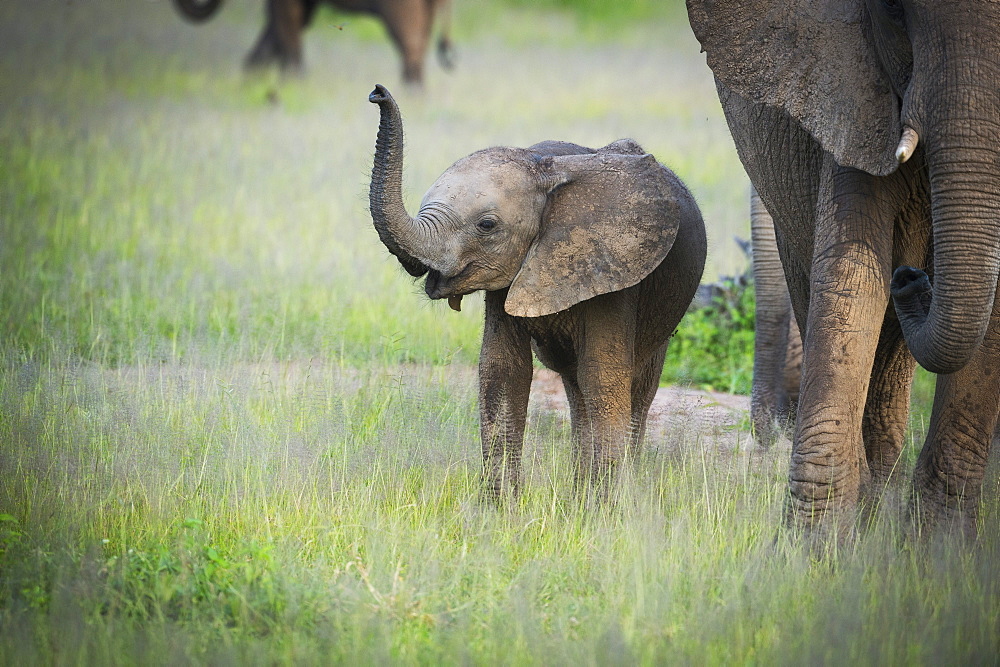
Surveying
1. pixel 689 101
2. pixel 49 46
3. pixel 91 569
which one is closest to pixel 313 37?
pixel 49 46

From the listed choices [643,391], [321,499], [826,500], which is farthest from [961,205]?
[321,499]

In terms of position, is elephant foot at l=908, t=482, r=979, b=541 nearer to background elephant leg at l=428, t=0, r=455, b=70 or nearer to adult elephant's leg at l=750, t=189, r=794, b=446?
adult elephant's leg at l=750, t=189, r=794, b=446

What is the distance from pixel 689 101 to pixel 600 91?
6.35 ft

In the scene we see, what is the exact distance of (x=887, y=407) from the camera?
19.3ft

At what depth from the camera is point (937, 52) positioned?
3973 millimetres

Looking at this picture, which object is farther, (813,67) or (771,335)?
(771,335)

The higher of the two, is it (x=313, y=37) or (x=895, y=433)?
(x=313, y=37)

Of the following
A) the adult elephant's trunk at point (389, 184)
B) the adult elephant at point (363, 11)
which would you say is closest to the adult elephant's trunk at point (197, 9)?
the adult elephant at point (363, 11)

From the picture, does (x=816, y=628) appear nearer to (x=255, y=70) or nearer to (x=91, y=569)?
(x=91, y=569)

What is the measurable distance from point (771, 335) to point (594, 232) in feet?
8.22

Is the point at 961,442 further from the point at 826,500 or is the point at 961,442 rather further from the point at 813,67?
the point at 813,67

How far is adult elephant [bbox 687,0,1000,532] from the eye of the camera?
3.99m

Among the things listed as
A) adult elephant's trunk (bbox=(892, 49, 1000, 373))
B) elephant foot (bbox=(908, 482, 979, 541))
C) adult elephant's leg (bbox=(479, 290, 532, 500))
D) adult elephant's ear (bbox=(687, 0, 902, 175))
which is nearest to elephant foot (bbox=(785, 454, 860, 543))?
elephant foot (bbox=(908, 482, 979, 541))

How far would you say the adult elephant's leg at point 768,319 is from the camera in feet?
24.6
